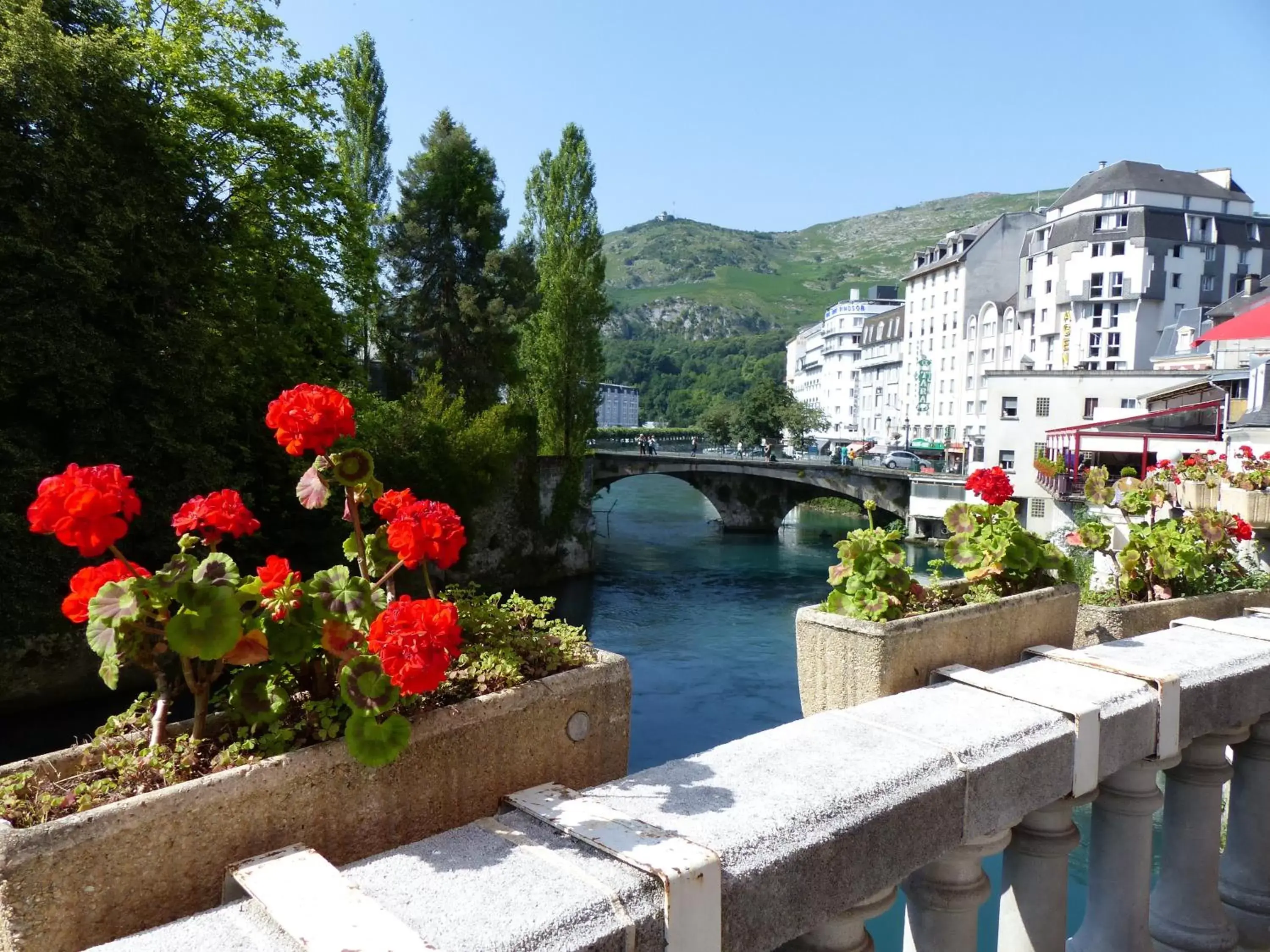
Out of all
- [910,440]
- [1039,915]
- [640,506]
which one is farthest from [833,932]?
[910,440]

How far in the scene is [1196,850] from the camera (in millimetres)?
3080

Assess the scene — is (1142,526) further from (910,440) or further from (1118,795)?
(910,440)

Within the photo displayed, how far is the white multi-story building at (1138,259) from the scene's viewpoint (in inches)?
2106

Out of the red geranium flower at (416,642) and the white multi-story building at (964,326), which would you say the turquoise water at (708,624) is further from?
the white multi-story building at (964,326)

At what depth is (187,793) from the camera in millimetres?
1793

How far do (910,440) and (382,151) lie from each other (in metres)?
49.2

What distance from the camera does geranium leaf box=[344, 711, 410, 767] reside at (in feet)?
6.48

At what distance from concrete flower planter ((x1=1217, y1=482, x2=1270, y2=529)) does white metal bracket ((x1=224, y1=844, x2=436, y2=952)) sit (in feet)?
32.4

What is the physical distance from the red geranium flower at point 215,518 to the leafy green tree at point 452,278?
28.5 m

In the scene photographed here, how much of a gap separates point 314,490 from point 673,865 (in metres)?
1.53

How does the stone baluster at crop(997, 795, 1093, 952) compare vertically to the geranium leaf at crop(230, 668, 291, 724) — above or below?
below

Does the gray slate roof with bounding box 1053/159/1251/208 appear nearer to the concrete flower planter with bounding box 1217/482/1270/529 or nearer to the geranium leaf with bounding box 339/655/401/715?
the concrete flower planter with bounding box 1217/482/1270/529

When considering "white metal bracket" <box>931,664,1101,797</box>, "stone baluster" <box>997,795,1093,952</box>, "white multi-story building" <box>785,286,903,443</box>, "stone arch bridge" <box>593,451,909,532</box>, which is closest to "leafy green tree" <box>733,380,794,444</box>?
"white multi-story building" <box>785,286,903,443</box>

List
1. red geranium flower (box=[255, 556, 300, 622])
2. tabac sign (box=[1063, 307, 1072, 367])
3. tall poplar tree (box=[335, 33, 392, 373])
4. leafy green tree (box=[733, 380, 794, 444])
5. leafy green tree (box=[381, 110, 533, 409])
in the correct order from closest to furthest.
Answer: red geranium flower (box=[255, 556, 300, 622]) < tall poplar tree (box=[335, 33, 392, 373]) < leafy green tree (box=[381, 110, 533, 409]) < tabac sign (box=[1063, 307, 1072, 367]) < leafy green tree (box=[733, 380, 794, 444])
